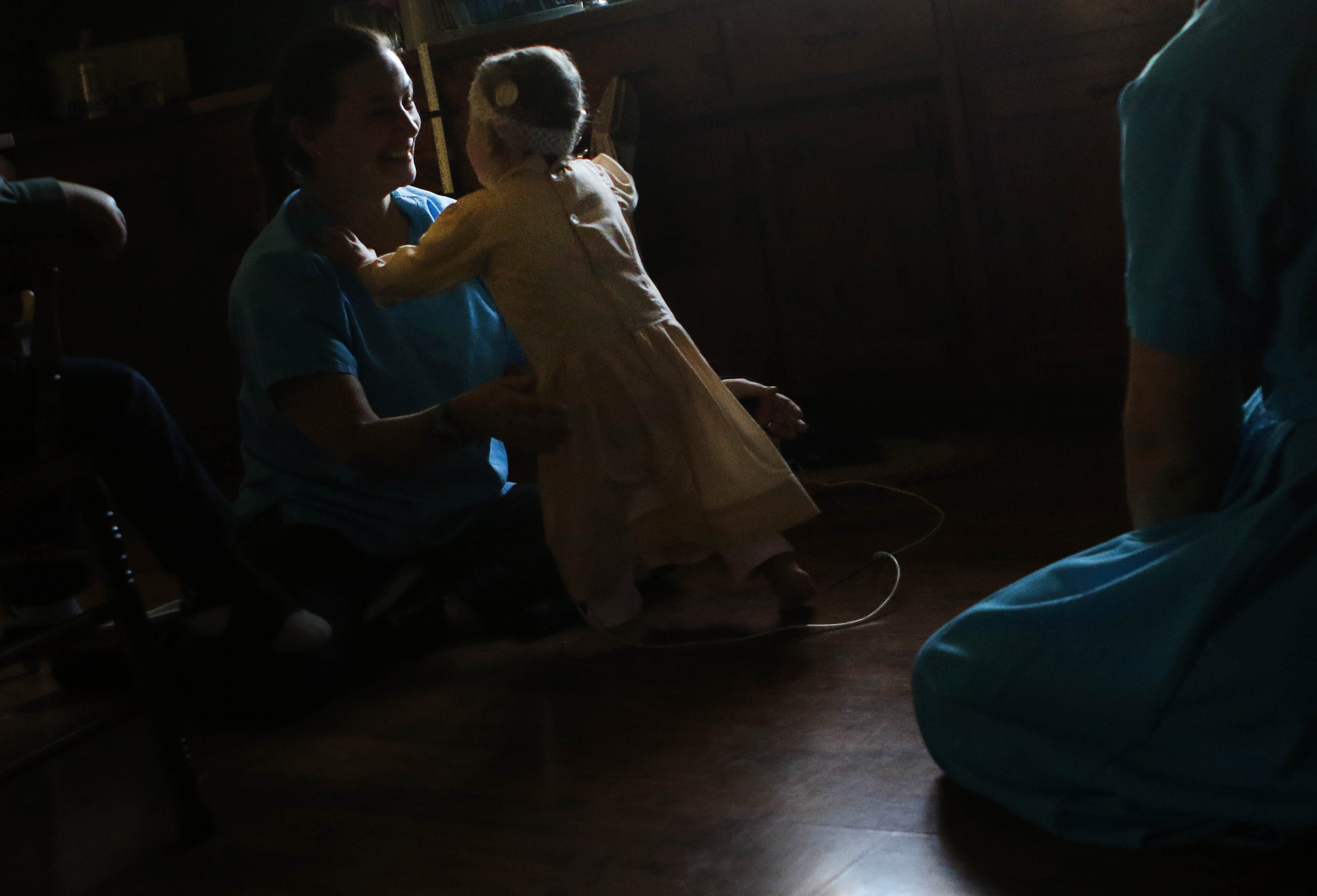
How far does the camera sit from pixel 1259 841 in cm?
89

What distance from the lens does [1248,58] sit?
0.75 meters

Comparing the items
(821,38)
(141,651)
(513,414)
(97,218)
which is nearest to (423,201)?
(513,414)

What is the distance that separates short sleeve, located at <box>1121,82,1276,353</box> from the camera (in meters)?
0.76

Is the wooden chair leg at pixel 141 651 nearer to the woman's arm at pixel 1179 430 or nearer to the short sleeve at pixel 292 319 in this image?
the short sleeve at pixel 292 319

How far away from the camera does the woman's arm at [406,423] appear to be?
4.63 ft

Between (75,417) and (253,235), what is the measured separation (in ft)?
6.40

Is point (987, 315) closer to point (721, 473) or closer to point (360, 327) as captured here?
point (721, 473)

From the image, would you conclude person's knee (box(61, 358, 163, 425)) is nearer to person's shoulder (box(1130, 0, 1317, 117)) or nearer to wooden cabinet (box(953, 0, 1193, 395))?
person's shoulder (box(1130, 0, 1317, 117))

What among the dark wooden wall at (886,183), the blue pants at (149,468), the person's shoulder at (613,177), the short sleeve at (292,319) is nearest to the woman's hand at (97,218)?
the blue pants at (149,468)

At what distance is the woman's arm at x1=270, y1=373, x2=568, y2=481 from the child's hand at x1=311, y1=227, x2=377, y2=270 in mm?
149

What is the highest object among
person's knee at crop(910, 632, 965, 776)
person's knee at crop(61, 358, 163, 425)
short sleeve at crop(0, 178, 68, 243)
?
short sleeve at crop(0, 178, 68, 243)

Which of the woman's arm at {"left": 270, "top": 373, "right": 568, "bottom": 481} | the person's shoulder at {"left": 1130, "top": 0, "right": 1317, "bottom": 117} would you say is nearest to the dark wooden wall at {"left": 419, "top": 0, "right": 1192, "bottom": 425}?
the woman's arm at {"left": 270, "top": 373, "right": 568, "bottom": 481}

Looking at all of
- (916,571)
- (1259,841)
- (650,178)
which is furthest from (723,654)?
(650,178)

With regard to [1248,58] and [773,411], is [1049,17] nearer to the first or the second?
[773,411]
